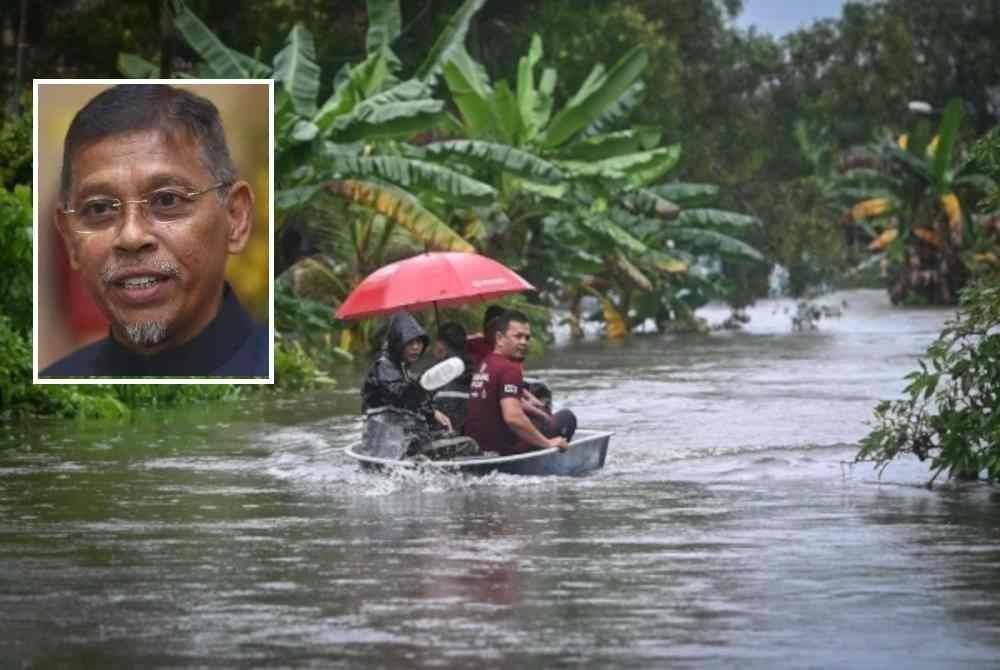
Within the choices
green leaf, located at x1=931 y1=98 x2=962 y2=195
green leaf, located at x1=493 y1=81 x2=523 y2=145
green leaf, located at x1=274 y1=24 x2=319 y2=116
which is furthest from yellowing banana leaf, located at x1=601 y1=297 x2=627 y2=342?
green leaf, located at x1=274 y1=24 x2=319 y2=116

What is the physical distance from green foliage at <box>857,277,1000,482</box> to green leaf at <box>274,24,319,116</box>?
55.0 feet

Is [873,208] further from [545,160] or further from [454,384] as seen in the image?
[454,384]

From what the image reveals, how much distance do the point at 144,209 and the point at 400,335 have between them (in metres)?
2.06

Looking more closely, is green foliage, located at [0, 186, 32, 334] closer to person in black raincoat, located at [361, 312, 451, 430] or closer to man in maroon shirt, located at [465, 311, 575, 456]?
person in black raincoat, located at [361, 312, 451, 430]

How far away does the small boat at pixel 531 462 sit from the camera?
19.5 metres

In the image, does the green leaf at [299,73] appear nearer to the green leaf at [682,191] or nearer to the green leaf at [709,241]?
the green leaf at [682,191]

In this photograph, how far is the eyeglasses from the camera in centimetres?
1950

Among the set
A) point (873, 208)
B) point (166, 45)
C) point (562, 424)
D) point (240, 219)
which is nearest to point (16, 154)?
point (166, 45)

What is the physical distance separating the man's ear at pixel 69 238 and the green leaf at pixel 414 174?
14.0 m

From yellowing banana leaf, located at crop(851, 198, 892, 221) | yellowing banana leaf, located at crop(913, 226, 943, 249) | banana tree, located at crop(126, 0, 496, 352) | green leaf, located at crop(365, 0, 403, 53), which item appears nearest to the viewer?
banana tree, located at crop(126, 0, 496, 352)

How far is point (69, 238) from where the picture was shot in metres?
20.1

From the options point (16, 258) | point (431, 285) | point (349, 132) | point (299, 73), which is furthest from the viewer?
point (299, 73)

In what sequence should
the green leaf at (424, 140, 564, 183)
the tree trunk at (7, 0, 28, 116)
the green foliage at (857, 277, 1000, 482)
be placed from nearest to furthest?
1. the green foliage at (857, 277, 1000, 482)
2. the tree trunk at (7, 0, 28, 116)
3. the green leaf at (424, 140, 564, 183)

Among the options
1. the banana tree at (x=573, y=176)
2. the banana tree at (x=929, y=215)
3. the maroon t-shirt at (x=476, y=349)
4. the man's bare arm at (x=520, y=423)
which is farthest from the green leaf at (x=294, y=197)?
the banana tree at (x=929, y=215)
